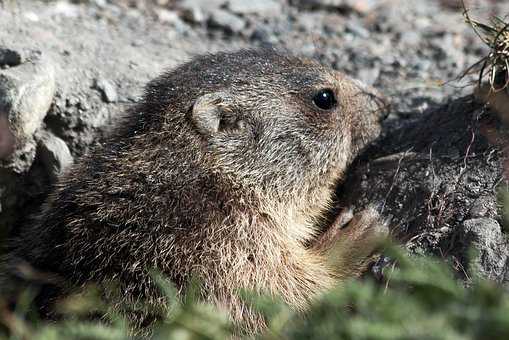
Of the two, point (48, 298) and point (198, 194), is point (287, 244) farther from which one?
point (48, 298)

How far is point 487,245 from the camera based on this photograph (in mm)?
4613

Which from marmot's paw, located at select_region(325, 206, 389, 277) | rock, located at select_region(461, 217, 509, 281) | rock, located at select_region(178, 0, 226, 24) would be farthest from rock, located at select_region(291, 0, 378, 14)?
rock, located at select_region(461, 217, 509, 281)

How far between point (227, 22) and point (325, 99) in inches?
115

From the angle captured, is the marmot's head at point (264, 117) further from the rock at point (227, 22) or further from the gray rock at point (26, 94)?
the rock at point (227, 22)

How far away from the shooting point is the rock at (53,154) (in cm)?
649

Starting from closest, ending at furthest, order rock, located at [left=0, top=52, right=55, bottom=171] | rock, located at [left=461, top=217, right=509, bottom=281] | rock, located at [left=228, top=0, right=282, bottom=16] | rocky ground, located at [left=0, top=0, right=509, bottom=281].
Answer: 1. rock, located at [left=461, top=217, right=509, bottom=281]
2. rocky ground, located at [left=0, top=0, right=509, bottom=281]
3. rock, located at [left=0, top=52, right=55, bottom=171]
4. rock, located at [left=228, top=0, right=282, bottom=16]

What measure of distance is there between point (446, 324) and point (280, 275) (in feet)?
7.69

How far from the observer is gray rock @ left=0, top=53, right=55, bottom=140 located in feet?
20.3

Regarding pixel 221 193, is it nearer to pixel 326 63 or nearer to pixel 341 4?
pixel 326 63

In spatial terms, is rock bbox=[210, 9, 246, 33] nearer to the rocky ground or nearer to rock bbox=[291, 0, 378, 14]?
the rocky ground

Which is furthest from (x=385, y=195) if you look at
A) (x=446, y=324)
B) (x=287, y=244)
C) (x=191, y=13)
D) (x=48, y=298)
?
(x=191, y=13)

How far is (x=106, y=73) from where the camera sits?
22.6 feet

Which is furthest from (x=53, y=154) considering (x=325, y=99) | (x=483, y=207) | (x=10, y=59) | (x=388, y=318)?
(x=388, y=318)

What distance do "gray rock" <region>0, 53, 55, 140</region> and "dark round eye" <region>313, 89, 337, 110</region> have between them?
2.16 m
